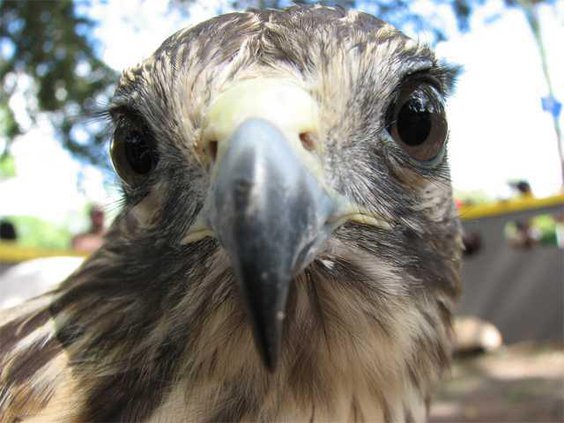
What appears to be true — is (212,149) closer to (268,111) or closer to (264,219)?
(268,111)

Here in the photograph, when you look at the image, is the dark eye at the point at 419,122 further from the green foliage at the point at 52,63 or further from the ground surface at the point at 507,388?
the green foliage at the point at 52,63

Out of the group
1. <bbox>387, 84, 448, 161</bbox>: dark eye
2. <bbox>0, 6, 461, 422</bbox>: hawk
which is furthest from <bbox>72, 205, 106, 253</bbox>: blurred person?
<bbox>387, 84, 448, 161</bbox>: dark eye

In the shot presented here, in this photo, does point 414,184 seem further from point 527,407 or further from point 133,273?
point 527,407

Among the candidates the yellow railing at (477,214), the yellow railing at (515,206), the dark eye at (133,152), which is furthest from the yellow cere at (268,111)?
the yellow railing at (515,206)

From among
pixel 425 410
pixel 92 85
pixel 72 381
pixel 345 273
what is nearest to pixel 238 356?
pixel 345 273

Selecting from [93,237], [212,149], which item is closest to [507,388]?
[93,237]

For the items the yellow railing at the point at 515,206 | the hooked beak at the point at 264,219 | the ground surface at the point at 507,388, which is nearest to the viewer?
the hooked beak at the point at 264,219
